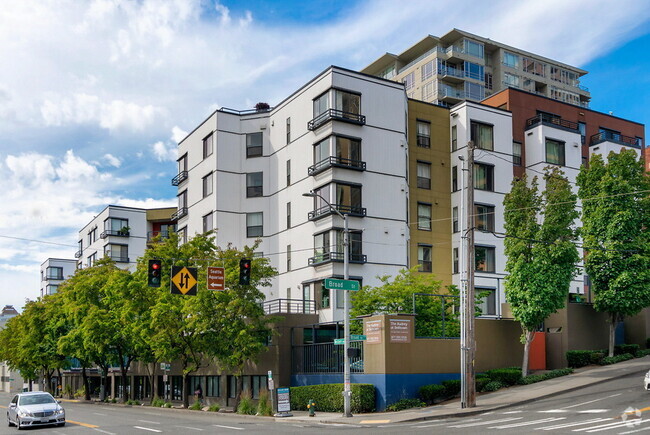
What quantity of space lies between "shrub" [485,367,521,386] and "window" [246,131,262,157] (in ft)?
90.0

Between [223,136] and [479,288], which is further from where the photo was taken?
[223,136]

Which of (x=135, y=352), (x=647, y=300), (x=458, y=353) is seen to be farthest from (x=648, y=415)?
(x=135, y=352)

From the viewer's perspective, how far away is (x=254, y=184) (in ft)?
187

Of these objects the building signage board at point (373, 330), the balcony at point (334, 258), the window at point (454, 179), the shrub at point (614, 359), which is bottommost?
the shrub at point (614, 359)

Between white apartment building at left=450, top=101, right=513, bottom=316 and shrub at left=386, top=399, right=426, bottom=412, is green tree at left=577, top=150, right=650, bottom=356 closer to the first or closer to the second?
white apartment building at left=450, top=101, right=513, bottom=316

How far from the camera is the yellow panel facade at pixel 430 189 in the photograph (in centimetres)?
5294

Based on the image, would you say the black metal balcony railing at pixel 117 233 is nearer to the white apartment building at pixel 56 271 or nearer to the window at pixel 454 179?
the white apartment building at pixel 56 271

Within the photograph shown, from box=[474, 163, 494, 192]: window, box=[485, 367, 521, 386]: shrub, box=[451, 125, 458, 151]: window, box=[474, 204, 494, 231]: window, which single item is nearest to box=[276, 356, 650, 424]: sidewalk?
box=[485, 367, 521, 386]: shrub

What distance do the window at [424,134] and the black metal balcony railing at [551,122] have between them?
30.5 feet

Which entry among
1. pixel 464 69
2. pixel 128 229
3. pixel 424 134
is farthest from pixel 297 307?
pixel 464 69

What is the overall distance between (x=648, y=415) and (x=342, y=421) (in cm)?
1239

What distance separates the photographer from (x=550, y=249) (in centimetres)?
3784

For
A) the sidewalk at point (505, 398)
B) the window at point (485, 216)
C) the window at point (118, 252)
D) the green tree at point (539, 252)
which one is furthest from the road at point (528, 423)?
the window at point (118, 252)

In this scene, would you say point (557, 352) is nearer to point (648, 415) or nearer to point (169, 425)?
point (648, 415)
